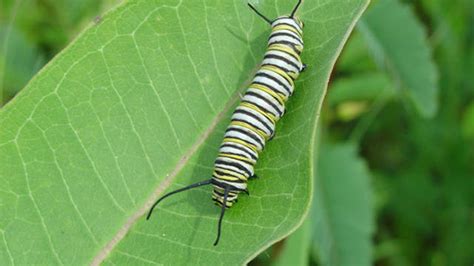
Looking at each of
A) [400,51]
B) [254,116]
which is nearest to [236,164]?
[254,116]

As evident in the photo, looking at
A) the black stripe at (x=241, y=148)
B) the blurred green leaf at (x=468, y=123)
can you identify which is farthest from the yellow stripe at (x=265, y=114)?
the blurred green leaf at (x=468, y=123)

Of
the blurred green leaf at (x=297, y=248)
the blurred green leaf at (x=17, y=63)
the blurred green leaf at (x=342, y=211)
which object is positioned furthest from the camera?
the blurred green leaf at (x=17, y=63)

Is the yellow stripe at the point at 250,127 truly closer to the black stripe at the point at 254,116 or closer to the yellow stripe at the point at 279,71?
the black stripe at the point at 254,116

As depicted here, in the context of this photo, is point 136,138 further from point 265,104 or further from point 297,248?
point 297,248

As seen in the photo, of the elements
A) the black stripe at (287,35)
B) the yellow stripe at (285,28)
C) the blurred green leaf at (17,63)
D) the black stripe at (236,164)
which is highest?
the yellow stripe at (285,28)

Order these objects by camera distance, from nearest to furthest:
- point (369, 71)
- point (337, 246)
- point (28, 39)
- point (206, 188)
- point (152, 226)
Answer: point (152, 226) < point (206, 188) < point (337, 246) < point (28, 39) < point (369, 71)

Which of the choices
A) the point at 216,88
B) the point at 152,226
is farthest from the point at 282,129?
the point at 152,226

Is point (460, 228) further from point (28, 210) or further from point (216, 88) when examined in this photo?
point (28, 210)
